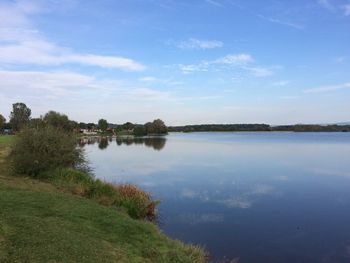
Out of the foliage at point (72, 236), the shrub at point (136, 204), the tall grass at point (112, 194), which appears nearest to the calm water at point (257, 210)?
the shrub at point (136, 204)

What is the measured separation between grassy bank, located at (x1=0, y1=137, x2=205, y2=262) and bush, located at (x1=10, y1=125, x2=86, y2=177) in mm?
8755

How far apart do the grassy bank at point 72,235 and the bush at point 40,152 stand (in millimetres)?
8755

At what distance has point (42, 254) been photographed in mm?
8273

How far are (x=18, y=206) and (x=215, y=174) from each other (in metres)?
23.4

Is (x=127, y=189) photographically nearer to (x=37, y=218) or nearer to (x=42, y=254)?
(x=37, y=218)

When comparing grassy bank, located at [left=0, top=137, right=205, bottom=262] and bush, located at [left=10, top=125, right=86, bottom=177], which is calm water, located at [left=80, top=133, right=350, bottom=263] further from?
bush, located at [left=10, top=125, right=86, bottom=177]

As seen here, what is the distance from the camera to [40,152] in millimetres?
24344

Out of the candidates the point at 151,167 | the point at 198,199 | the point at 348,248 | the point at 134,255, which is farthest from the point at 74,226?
the point at 151,167

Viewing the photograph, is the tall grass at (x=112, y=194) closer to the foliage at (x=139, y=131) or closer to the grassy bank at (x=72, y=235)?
the grassy bank at (x=72, y=235)

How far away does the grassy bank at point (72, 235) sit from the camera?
28.1 ft

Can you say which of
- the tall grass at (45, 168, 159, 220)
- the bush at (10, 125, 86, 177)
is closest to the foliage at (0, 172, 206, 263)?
the tall grass at (45, 168, 159, 220)

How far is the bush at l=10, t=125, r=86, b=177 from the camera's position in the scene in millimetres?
23766

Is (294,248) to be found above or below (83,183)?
below

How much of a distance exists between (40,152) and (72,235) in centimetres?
1534
